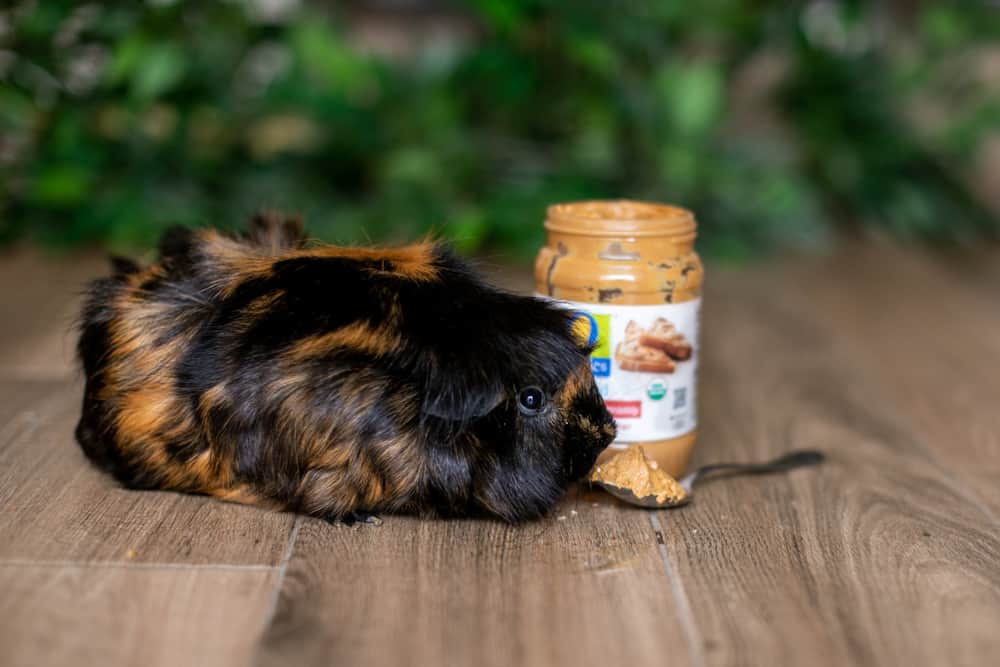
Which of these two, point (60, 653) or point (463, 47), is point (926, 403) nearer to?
point (60, 653)

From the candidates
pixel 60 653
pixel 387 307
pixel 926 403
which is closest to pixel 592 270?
pixel 387 307

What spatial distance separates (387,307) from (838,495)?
2.53ft

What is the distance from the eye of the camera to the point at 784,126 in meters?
4.04

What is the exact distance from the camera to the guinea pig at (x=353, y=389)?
1.38m

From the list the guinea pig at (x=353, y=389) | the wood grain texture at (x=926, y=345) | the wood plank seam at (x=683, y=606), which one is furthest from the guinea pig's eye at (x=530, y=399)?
the wood grain texture at (x=926, y=345)

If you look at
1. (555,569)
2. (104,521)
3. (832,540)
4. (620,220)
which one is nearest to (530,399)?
(555,569)

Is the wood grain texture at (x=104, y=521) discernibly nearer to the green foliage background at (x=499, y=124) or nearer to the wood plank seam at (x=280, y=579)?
the wood plank seam at (x=280, y=579)

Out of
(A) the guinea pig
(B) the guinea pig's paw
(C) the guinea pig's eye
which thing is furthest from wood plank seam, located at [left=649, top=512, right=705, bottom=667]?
(B) the guinea pig's paw

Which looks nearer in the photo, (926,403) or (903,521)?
(903,521)

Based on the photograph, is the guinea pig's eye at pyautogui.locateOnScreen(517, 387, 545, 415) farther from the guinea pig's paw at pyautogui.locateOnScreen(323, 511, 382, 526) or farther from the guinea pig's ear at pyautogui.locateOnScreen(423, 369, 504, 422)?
the guinea pig's paw at pyautogui.locateOnScreen(323, 511, 382, 526)

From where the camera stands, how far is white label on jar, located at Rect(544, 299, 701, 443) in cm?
154

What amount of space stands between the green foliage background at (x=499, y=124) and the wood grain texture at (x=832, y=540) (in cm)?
123

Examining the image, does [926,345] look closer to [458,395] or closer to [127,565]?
[458,395]

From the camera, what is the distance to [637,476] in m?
1.52
